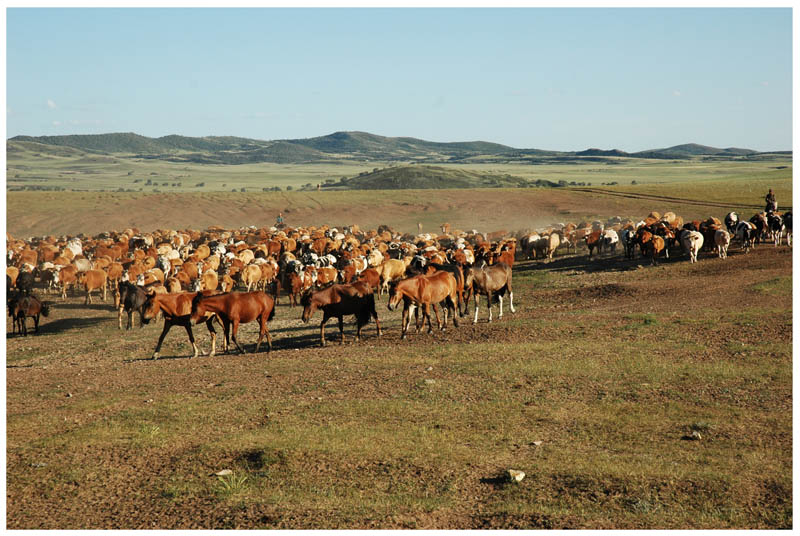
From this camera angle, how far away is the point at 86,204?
81875mm

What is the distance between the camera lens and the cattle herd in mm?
19281

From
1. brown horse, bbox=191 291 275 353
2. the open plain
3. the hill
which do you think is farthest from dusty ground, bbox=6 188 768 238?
the hill

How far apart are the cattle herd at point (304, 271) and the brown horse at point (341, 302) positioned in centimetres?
3

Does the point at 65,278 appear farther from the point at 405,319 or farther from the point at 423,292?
the point at 423,292

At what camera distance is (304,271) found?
30766 mm

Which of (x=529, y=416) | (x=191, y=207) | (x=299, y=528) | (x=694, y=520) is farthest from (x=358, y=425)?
(x=191, y=207)

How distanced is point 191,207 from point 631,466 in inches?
2970

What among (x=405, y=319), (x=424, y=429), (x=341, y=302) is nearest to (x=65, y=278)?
(x=341, y=302)

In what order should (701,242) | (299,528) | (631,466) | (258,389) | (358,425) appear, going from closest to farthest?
(299,528)
(631,466)
(358,425)
(258,389)
(701,242)

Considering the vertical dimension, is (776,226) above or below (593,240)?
above

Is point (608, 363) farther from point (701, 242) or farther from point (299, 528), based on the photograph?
point (701, 242)

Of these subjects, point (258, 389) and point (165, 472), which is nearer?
point (165, 472)

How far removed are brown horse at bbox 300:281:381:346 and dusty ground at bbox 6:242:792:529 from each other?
831 millimetres

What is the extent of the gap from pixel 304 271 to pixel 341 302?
1127 centimetres
